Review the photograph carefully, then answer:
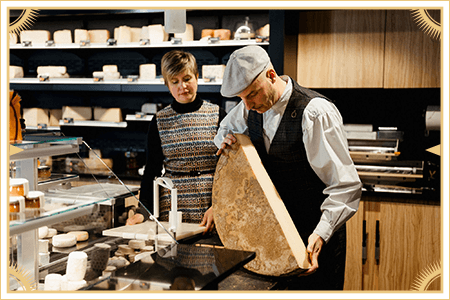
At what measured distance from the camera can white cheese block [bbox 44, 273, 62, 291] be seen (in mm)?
1533

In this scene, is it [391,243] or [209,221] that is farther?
[391,243]

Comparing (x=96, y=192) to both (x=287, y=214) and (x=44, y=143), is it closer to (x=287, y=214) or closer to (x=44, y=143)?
(x=44, y=143)

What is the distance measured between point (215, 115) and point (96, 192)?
3.34 feet

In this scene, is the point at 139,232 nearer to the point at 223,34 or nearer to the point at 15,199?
the point at 15,199

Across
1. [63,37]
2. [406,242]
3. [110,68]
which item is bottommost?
[406,242]

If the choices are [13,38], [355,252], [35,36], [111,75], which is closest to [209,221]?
[355,252]

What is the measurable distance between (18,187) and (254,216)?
35.0 inches

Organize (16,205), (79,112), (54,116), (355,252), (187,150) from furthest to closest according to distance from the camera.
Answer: (54,116), (79,112), (355,252), (187,150), (16,205)

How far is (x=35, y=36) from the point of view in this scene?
488 centimetres

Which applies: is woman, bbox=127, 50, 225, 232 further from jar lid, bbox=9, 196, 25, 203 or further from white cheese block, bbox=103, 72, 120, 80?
white cheese block, bbox=103, 72, 120, 80

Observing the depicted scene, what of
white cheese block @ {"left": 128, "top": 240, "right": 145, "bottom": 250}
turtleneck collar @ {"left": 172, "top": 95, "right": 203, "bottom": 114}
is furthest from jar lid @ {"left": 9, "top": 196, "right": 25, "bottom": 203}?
turtleneck collar @ {"left": 172, "top": 95, "right": 203, "bottom": 114}

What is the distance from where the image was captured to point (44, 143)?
159 cm

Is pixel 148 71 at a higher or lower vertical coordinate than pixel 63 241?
higher
